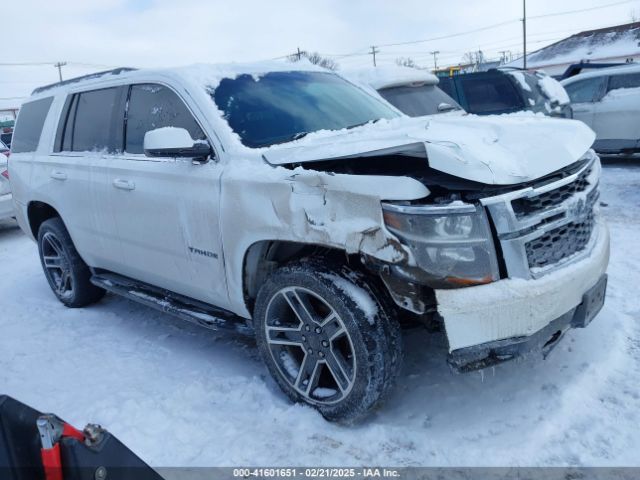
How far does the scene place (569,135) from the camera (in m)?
2.75

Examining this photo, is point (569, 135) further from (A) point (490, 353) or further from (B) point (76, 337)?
(B) point (76, 337)

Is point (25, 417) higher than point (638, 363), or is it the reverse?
point (25, 417)

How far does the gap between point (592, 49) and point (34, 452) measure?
4693 centimetres

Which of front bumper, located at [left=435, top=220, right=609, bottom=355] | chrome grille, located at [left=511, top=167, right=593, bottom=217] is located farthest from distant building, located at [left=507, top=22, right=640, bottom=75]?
front bumper, located at [left=435, top=220, right=609, bottom=355]

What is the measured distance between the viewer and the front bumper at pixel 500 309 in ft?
7.27

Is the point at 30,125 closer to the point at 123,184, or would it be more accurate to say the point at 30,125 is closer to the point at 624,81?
the point at 123,184

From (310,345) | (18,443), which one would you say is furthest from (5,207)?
(18,443)

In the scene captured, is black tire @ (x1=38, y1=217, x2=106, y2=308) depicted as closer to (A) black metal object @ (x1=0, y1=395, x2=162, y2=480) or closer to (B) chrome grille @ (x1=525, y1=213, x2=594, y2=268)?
(A) black metal object @ (x1=0, y1=395, x2=162, y2=480)

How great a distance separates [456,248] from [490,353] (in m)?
0.50

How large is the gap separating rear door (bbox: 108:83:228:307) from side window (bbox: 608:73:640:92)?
8724 millimetres

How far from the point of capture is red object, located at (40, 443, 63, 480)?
139cm

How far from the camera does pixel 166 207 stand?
330 cm

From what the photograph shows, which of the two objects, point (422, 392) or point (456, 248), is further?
point (422, 392)

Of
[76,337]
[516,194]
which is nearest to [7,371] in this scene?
[76,337]
